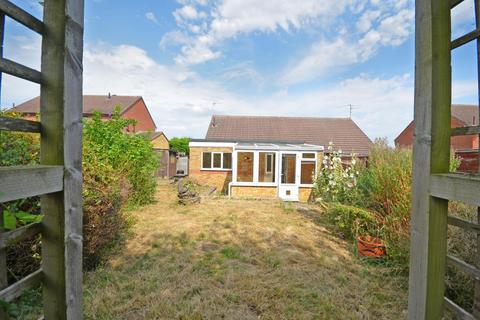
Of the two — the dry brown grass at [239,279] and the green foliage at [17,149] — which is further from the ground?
the green foliage at [17,149]

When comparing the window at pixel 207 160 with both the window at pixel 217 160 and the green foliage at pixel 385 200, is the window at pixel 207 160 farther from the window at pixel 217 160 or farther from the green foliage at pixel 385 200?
the green foliage at pixel 385 200

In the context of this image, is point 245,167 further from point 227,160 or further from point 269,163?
point 227,160

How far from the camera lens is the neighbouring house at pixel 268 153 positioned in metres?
11.8

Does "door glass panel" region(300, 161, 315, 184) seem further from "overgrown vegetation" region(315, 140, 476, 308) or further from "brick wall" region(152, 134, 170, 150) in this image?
"brick wall" region(152, 134, 170, 150)

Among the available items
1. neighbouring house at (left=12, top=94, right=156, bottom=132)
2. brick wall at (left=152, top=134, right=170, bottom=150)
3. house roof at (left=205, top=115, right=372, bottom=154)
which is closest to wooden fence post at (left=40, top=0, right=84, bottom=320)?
house roof at (left=205, top=115, right=372, bottom=154)

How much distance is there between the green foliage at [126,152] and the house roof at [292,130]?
953 centimetres

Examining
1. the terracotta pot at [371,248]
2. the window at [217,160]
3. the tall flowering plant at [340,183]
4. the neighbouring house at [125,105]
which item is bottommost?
the terracotta pot at [371,248]

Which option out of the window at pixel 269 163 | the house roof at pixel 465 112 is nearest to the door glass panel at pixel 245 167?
the window at pixel 269 163

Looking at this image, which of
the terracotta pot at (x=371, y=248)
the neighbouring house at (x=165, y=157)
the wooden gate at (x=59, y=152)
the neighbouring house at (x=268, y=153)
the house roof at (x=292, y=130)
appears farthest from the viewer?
the neighbouring house at (x=165, y=157)

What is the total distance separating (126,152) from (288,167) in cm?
744

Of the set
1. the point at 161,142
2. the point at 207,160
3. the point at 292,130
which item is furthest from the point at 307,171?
the point at 161,142

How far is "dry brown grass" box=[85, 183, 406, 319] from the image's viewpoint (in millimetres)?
2566

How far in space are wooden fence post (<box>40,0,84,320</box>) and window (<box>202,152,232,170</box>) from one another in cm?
1353

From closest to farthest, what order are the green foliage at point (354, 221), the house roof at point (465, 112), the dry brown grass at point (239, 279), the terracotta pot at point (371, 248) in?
the dry brown grass at point (239, 279) < the terracotta pot at point (371, 248) < the green foliage at point (354, 221) < the house roof at point (465, 112)
